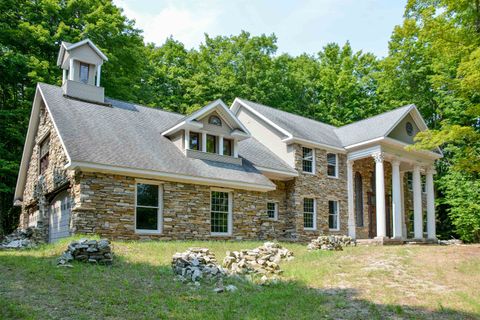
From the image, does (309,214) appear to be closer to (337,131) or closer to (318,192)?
(318,192)

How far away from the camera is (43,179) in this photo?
61.8ft

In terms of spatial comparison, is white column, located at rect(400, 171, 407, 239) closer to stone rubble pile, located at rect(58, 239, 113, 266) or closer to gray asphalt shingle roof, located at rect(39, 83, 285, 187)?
gray asphalt shingle roof, located at rect(39, 83, 285, 187)

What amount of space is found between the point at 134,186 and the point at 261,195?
19.6 ft

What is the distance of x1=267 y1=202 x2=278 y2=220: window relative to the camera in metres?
21.8

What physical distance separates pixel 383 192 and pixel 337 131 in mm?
5597

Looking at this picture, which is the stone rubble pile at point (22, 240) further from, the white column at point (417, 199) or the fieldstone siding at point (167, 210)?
the white column at point (417, 199)

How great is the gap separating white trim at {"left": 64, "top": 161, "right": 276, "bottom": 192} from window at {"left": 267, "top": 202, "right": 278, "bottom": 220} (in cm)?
274

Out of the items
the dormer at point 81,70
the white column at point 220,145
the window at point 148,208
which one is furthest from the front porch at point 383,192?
the dormer at point 81,70

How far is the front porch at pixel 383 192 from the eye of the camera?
899 inches

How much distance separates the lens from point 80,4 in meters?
28.9

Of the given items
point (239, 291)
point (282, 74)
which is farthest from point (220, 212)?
point (282, 74)

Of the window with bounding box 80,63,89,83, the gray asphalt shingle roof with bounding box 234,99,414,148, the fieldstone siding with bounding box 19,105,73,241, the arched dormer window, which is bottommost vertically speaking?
the fieldstone siding with bounding box 19,105,73,241

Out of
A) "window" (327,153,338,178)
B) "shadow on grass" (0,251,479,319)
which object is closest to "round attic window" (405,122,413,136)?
"window" (327,153,338,178)

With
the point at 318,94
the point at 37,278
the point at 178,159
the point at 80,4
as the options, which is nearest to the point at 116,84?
the point at 80,4
